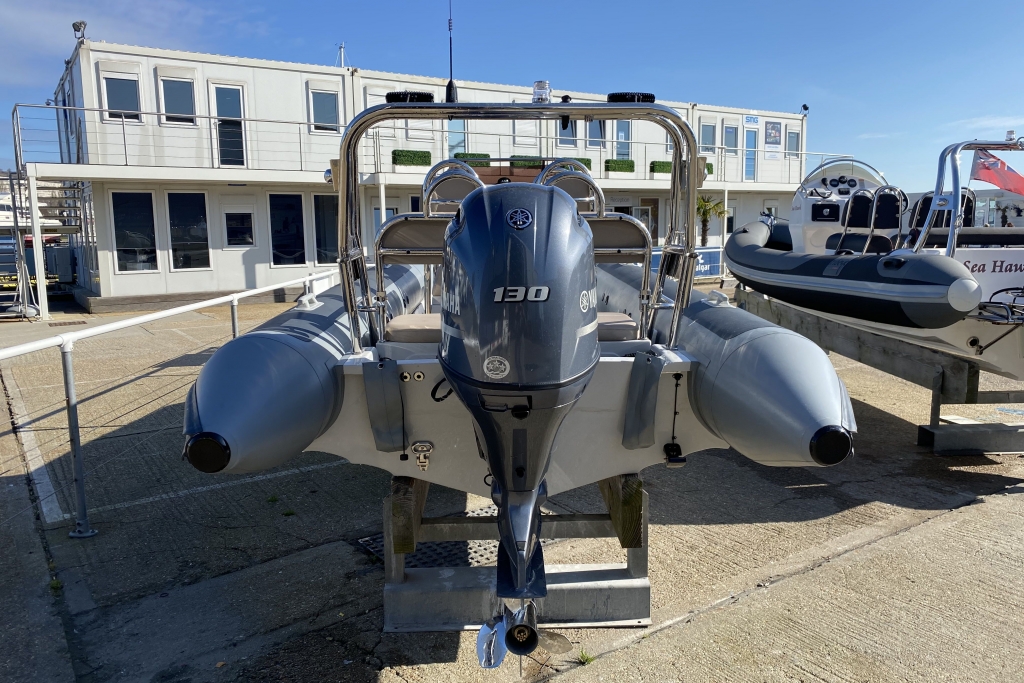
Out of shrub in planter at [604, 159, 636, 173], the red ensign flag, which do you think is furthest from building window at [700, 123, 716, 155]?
the red ensign flag

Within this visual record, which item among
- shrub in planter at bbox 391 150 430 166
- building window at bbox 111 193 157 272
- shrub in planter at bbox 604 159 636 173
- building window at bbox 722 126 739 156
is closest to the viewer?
building window at bbox 111 193 157 272

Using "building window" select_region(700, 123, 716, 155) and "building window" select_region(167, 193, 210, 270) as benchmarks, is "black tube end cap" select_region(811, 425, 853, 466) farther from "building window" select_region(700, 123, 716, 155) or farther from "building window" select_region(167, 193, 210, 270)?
"building window" select_region(700, 123, 716, 155)

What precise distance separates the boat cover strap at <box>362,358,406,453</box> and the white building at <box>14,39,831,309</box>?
11.5 meters

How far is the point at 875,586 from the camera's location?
139 inches

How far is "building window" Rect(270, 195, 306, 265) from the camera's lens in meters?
16.8

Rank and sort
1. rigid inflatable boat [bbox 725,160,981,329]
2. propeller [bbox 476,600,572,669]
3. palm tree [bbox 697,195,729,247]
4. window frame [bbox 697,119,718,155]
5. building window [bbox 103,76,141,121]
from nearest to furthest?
propeller [bbox 476,600,572,669], rigid inflatable boat [bbox 725,160,981,329], building window [bbox 103,76,141,121], palm tree [bbox 697,195,729,247], window frame [bbox 697,119,718,155]

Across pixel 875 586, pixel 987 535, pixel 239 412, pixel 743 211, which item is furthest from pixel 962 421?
pixel 743 211

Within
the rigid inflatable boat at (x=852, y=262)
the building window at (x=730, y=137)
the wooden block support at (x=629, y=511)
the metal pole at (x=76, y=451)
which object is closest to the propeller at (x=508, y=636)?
the wooden block support at (x=629, y=511)

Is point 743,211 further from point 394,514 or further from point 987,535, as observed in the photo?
point 394,514

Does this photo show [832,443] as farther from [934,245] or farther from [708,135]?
[708,135]

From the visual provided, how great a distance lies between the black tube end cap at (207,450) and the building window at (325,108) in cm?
1571

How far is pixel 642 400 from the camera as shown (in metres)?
2.98

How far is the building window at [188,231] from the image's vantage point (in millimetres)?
15695

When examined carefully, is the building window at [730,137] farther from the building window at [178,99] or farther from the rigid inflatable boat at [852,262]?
the building window at [178,99]
